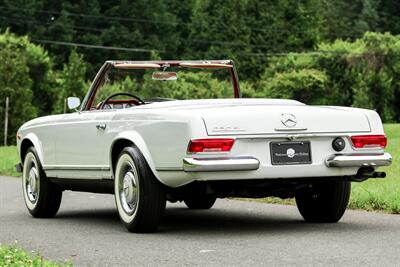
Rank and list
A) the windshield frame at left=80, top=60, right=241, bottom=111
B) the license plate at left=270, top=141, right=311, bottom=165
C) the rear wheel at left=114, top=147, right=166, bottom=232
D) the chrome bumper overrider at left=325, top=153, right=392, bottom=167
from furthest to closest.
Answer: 1. the windshield frame at left=80, top=60, right=241, bottom=111
2. the rear wheel at left=114, top=147, right=166, bottom=232
3. the chrome bumper overrider at left=325, top=153, right=392, bottom=167
4. the license plate at left=270, top=141, right=311, bottom=165

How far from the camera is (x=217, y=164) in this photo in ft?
25.0

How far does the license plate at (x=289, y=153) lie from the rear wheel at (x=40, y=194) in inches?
129

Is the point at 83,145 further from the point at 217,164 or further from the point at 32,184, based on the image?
the point at 217,164

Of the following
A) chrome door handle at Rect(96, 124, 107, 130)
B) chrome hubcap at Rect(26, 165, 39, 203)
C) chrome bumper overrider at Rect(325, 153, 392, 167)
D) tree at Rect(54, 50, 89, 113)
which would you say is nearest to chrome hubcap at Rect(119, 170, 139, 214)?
chrome door handle at Rect(96, 124, 107, 130)

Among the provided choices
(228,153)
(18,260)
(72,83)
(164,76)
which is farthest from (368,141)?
(72,83)

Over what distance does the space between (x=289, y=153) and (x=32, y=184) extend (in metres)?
3.72

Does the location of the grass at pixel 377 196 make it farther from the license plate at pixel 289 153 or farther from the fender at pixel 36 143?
the fender at pixel 36 143

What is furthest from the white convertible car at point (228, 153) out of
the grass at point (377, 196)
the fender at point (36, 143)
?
the grass at point (377, 196)

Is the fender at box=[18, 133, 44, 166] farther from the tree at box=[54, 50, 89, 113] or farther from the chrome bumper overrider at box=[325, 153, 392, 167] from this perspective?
the tree at box=[54, 50, 89, 113]

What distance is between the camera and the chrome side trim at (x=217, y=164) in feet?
25.0

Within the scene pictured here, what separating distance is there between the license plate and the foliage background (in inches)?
2409

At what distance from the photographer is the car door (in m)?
8.98

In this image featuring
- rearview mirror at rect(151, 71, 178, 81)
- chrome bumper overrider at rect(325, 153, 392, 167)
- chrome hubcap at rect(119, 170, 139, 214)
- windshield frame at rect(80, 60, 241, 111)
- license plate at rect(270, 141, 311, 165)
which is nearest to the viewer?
license plate at rect(270, 141, 311, 165)

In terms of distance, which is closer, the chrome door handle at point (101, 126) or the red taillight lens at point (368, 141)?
the red taillight lens at point (368, 141)
